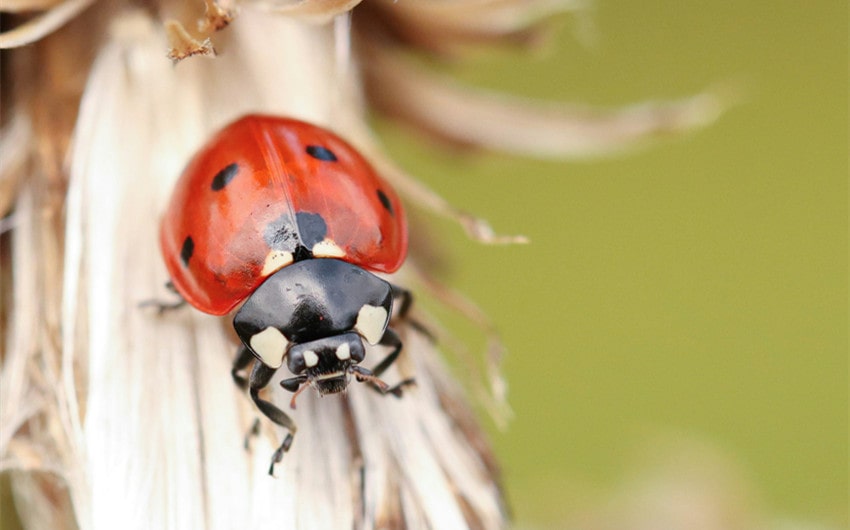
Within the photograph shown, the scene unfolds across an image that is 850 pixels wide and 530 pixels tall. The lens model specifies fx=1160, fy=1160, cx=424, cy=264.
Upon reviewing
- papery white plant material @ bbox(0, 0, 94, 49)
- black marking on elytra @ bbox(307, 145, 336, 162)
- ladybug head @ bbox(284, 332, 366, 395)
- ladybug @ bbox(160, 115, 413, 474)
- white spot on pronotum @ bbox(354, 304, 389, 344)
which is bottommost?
ladybug head @ bbox(284, 332, 366, 395)

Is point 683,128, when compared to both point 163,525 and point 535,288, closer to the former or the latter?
point 163,525

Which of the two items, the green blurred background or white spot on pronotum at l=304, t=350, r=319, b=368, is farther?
the green blurred background

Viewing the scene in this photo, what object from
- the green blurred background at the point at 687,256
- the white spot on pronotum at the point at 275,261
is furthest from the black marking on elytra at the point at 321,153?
the green blurred background at the point at 687,256

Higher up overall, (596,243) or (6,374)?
(6,374)

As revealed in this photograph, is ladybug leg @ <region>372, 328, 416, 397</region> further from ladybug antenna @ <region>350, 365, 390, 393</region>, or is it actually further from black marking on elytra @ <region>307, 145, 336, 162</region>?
black marking on elytra @ <region>307, 145, 336, 162</region>

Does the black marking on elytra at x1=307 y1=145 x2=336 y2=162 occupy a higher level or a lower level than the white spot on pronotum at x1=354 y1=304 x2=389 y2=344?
higher

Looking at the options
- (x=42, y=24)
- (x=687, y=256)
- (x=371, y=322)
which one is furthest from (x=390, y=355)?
(x=687, y=256)

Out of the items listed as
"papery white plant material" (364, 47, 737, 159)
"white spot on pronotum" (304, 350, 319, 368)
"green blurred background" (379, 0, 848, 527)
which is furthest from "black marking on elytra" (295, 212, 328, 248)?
"green blurred background" (379, 0, 848, 527)

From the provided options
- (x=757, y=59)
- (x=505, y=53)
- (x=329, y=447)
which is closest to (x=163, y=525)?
(x=329, y=447)
